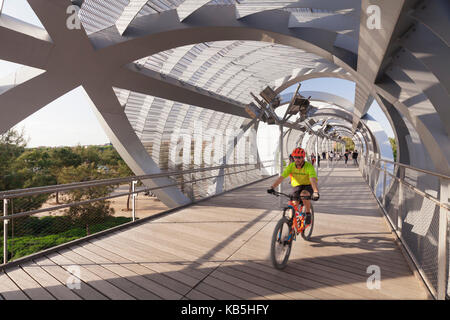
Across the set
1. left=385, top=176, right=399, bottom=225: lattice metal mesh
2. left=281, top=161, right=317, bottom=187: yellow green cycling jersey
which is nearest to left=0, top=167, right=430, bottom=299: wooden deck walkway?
left=385, top=176, right=399, bottom=225: lattice metal mesh

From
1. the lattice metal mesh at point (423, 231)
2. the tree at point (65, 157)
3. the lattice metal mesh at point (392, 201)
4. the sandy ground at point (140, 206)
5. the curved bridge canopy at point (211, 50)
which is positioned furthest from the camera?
the tree at point (65, 157)

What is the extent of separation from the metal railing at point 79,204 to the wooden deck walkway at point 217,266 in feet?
2.48

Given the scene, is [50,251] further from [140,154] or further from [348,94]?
[348,94]

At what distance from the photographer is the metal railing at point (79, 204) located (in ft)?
15.0

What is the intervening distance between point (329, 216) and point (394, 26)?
467 cm

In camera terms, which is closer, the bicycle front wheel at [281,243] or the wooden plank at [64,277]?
the wooden plank at [64,277]

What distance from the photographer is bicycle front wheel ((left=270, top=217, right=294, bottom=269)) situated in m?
3.72

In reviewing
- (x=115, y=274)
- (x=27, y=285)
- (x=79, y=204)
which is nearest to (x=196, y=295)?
(x=115, y=274)

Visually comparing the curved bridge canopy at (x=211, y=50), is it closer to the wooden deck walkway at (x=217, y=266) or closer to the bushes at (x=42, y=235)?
the wooden deck walkway at (x=217, y=266)

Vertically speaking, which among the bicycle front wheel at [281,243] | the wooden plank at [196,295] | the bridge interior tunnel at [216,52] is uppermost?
the bridge interior tunnel at [216,52]

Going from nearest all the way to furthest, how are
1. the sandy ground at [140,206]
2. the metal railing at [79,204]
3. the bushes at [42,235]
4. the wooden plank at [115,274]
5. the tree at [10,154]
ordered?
the wooden plank at [115,274] → the metal railing at [79,204] → the bushes at [42,235] → the tree at [10,154] → the sandy ground at [140,206]

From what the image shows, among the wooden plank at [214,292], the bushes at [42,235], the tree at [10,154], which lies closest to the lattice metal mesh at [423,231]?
the wooden plank at [214,292]

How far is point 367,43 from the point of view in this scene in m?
4.48
